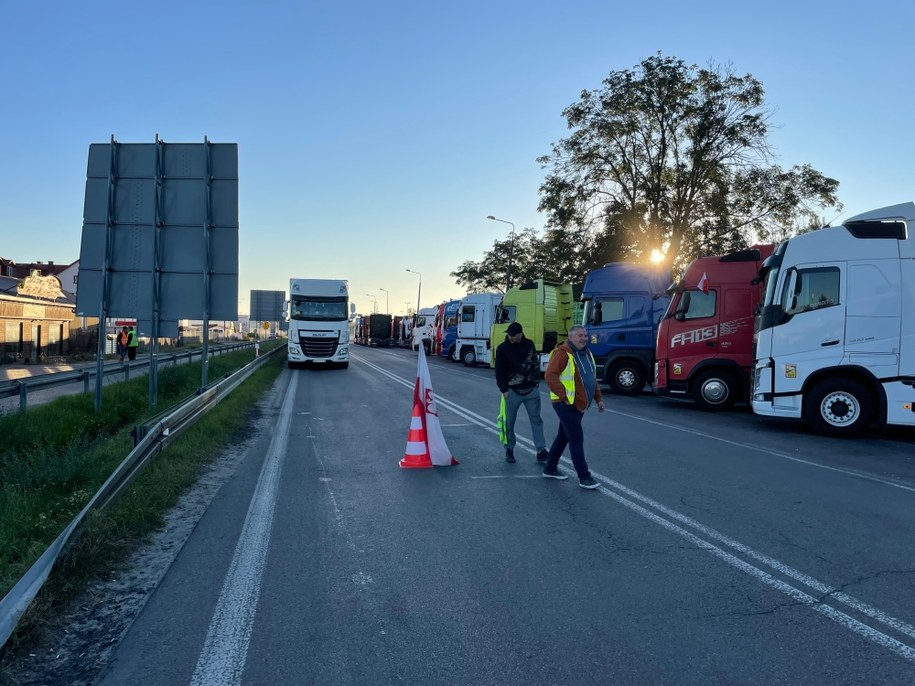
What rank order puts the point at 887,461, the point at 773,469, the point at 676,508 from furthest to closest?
the point at 887,461 → the point at 773,469 → the point at 676,508

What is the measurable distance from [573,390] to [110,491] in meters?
4.35

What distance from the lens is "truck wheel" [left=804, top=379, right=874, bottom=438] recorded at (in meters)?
10.6

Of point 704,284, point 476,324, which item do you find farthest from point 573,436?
point 476,324

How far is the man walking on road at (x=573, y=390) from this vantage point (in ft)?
22.5

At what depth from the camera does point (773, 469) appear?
26.3 feet

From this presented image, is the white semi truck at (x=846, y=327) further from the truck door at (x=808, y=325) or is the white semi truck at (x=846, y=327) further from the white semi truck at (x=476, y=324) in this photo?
the white semi truck at (x=476, y=324)

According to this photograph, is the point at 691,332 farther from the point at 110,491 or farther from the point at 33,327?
the point at 33,327

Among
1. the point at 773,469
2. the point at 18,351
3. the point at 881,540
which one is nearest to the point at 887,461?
the point at 773,469

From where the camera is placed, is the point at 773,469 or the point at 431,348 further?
the point at 431,348

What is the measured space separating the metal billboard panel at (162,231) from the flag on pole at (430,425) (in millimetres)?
4610

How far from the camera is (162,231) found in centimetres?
1128

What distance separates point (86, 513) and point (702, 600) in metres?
4.06

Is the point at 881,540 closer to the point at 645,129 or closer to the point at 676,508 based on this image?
the point at 676,508

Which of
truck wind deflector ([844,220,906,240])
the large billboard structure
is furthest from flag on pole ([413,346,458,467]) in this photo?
truck wind deflector ([844,220,906,240])
